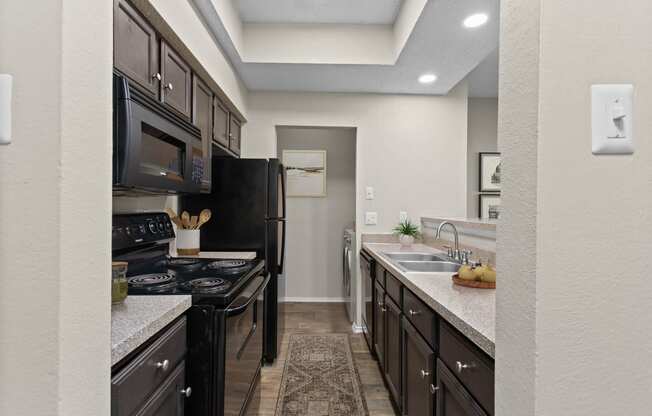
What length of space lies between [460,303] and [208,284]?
98 centimetres

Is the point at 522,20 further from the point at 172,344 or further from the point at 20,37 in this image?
the point at 172,344

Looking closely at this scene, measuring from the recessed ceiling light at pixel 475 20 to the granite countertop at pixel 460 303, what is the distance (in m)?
1.52

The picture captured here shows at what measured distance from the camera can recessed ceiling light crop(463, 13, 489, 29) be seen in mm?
2014

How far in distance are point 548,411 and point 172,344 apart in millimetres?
1002

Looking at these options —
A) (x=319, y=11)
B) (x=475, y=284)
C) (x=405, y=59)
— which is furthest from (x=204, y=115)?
(x=475, y=284)

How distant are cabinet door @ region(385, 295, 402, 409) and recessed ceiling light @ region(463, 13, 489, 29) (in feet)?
5.72

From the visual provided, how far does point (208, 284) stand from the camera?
1412mm

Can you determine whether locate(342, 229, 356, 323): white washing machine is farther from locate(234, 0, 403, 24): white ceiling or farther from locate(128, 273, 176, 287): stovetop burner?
locate(128, 273, 176, 287): stovetop burner

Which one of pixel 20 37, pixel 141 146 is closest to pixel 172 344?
pixel 141 146

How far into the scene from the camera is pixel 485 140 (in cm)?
438

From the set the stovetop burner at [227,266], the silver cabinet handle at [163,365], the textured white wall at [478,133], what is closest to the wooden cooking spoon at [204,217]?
the stovetop burner at [227,266]

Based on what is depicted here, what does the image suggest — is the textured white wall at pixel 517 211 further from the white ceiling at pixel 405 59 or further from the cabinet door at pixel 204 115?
the cabinet door at pixel 204 115

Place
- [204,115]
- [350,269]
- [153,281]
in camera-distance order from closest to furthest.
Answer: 1. [153,281]
2. [204,115]
3. [350,269]

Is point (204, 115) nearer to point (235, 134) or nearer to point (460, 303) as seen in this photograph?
point (235, 134)
